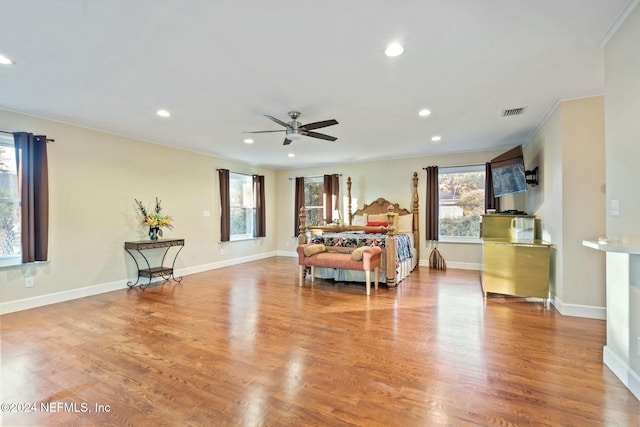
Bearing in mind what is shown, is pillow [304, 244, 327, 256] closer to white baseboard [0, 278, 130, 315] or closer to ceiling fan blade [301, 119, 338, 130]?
ceiling fan blade [301, 119, 338, 130]

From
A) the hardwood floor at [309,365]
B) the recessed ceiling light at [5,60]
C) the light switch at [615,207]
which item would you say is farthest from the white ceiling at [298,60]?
the hardwood floor at [309,365]

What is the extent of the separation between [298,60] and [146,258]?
4.73 metres

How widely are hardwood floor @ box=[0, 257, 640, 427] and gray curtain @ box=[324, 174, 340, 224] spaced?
401cm

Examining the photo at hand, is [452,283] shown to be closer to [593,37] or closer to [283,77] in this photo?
[593,37]

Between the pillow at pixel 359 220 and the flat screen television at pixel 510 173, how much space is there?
297 cm

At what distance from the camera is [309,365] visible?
248cm

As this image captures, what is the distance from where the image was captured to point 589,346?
279 centimetres

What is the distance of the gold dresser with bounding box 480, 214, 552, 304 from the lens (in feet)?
13.1

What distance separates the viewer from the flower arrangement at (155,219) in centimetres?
537

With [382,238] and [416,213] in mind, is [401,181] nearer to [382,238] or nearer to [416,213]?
[416,213]

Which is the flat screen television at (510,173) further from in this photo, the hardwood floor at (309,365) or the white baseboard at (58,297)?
the white baseboard at (58,297)

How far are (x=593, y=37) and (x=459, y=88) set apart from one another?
1.12m

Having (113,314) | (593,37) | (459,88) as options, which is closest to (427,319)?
(459,88)

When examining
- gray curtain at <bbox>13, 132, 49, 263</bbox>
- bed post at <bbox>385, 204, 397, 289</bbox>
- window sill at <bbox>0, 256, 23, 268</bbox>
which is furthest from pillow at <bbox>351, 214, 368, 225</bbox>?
window sill at <bbox>0, 256, 23, 268</bbox>
